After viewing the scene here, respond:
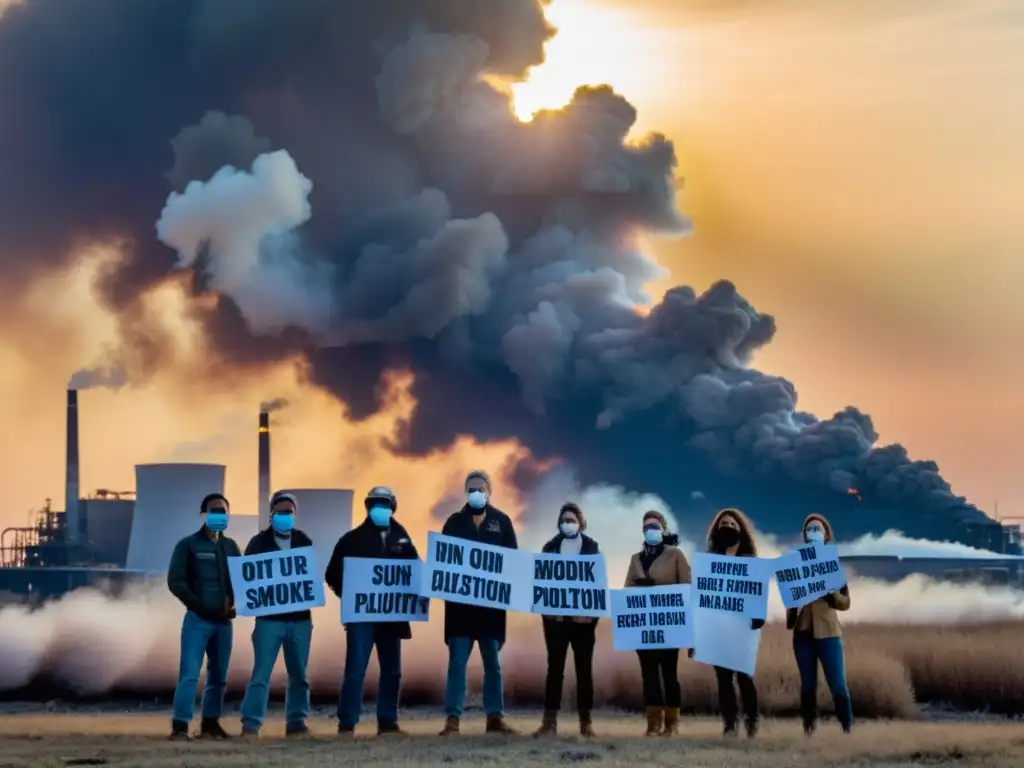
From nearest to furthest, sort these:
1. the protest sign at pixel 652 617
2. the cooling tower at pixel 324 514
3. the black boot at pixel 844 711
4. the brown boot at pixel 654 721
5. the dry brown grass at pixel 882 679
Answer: the brown boot at pixel 654 721
the black boot at pixel 844 711
the protest sign at pixel 652 617
the dry brown grass at pixel 882 679
the cooling tower at pixel 324 514

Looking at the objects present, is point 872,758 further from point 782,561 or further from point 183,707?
point 183,707

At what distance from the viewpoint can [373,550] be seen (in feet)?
68.8

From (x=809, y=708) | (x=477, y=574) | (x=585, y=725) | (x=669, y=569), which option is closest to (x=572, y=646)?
(x=585, y=725)

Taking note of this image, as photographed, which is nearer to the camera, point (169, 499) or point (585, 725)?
point (585, 725)

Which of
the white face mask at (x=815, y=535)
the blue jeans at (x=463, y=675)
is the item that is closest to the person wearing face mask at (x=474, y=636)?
the blue jeans at (x=463, y=675)

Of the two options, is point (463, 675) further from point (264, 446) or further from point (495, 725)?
point (264, 446)

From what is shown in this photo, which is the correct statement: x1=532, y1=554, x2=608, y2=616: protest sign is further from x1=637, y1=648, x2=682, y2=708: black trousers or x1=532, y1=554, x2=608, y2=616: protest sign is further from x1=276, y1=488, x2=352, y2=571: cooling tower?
x1=276, y1=488, x2=352, y2=571: cooling tower

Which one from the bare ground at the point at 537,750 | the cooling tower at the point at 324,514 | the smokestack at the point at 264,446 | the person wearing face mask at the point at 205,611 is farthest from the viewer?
the smokestack at the point at 264,446

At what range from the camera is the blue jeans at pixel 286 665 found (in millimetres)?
20578

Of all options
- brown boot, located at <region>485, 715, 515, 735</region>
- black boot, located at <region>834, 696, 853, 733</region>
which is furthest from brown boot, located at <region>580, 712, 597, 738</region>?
black boot, located at <region>834, 696, 853, 733</region>

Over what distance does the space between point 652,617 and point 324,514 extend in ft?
200

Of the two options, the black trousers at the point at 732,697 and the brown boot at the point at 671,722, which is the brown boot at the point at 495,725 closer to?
the brown boot at the point at 671,722

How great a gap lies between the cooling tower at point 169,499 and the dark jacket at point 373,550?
191 feet

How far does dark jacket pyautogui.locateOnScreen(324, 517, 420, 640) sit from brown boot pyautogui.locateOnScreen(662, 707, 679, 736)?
10.1 feet
